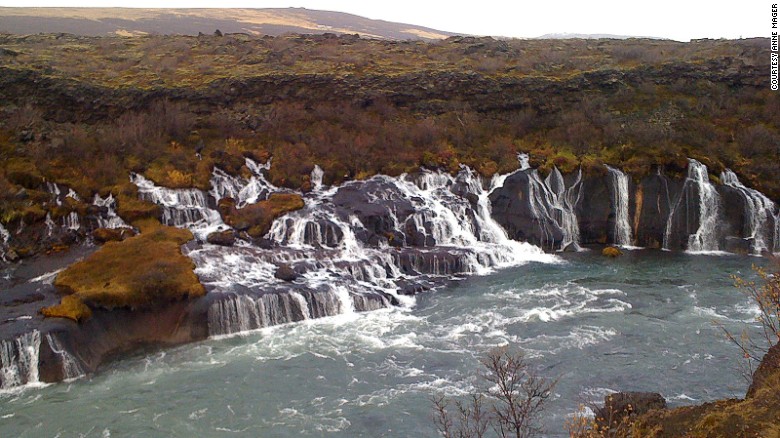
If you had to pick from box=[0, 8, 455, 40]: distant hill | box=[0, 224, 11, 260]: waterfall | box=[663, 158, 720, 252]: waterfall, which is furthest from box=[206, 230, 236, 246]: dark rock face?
box=[0, 8, 455, 40]: distant hill

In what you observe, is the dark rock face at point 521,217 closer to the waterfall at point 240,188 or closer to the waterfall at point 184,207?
the waterfall at point 240,188

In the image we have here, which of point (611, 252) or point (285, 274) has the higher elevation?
point (611, 252)

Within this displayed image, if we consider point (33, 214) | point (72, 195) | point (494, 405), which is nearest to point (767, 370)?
point (494, 405)

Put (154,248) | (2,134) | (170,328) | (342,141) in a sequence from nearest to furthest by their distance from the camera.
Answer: (170,328) < (154,248) < (2,134) < (342,141)

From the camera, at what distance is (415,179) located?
41.1 metres

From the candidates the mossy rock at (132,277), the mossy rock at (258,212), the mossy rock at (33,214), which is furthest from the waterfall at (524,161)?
the mossy rock at (33,214)

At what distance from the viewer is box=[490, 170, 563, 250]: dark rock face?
37938mm

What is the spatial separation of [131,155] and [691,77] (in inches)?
1636

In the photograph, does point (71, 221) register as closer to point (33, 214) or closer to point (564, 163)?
point (33, 214)

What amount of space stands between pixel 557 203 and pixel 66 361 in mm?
28524

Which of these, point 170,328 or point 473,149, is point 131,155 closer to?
point 170,328

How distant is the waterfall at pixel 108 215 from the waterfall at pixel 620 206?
93.4 feet

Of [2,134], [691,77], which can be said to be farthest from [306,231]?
[691,77]

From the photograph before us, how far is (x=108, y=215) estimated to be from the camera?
112 feet
